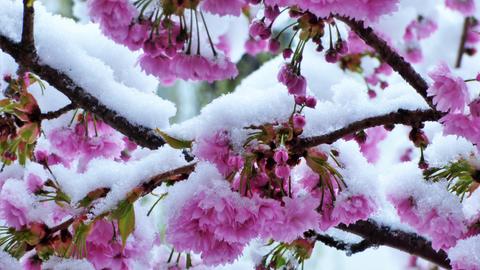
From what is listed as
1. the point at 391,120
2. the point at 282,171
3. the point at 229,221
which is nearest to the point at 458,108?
the point at 391,120

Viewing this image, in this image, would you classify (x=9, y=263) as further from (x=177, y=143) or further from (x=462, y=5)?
(x=462, y=5)

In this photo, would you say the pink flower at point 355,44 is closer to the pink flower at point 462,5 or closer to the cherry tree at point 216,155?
the cherry tree at point 216,155

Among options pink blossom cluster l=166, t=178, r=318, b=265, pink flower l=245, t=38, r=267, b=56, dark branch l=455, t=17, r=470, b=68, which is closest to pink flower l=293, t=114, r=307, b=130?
pink blossom cluster l=166, t=178, r=318, b=265

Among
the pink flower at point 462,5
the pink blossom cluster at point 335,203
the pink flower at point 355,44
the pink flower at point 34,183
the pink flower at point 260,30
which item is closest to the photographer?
the pink blossom cluster at point 335,203

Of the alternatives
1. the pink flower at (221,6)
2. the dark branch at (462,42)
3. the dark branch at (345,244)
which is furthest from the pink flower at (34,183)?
the dark branch at (462,42)

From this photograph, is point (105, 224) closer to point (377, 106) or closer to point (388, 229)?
point (377, 106)

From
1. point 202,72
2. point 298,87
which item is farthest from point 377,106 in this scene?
point 202,72
